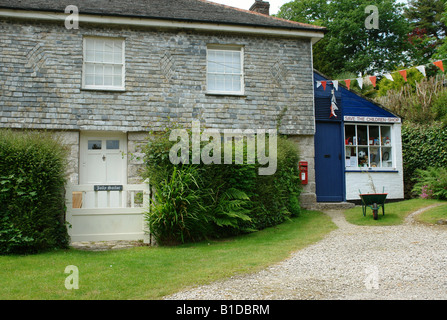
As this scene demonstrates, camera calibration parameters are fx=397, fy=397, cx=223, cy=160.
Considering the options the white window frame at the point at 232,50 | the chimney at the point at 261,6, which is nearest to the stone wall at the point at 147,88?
the white window frame at the point at 232,50

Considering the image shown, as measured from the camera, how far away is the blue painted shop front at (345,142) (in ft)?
44.3

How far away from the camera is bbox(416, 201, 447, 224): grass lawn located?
9.49 meters

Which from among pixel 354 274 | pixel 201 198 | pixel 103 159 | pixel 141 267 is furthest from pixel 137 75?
pixel 354 274

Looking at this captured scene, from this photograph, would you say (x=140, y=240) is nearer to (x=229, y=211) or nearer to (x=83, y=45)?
(x=229, y=211)

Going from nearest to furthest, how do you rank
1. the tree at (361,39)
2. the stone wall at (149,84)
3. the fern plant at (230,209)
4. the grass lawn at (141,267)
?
the grass lawn at (141,267), the fern plant at (230,209), the stone wall at (149,84), the tree at (361,39)

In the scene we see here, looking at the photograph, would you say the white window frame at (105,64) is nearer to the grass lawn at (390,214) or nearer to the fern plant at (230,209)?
the fern plant at (230,209)

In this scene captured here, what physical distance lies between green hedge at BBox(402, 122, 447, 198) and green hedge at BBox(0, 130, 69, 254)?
12105 millimetres

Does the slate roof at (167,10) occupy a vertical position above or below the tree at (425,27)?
below

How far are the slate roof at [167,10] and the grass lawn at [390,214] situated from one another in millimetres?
6110

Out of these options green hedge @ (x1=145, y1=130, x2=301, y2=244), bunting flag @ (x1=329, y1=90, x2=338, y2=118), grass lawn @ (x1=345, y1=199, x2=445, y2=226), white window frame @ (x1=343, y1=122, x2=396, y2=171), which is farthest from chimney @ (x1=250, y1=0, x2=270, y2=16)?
grass lawn @ (x1=345, y1=199, x2=445, y2=226)

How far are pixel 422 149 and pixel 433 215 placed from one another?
6047mm
